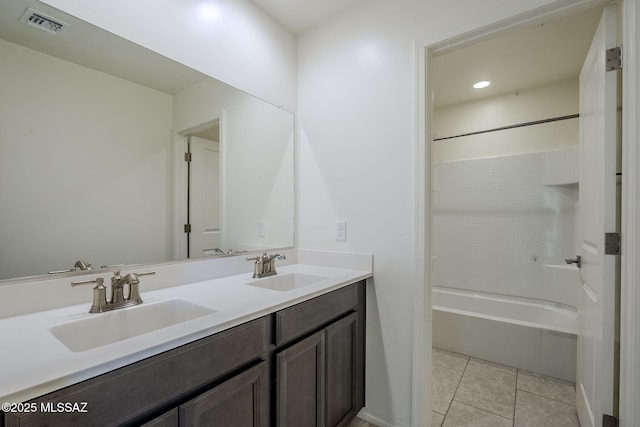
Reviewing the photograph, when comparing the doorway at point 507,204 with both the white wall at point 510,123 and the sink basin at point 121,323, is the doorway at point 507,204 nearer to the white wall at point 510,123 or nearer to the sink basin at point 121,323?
the white wall at point 510,123

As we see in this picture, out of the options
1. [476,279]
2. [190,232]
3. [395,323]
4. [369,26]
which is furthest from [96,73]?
[476,279]

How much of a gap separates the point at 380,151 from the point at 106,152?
52.9 inches

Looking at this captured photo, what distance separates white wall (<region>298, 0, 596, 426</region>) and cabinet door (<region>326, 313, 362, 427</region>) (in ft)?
0.45

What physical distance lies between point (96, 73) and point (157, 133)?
311 mm

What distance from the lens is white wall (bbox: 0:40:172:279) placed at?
1.01 meters

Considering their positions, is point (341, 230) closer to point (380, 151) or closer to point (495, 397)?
point (380, 151)

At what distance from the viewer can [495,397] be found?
1928 mm

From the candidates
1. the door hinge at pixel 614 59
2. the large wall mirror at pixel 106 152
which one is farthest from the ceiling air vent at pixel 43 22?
the door hinge at pixel 614 59

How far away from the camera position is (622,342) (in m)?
1.13

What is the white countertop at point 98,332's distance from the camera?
1.98 ft

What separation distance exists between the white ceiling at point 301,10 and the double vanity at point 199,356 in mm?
1575

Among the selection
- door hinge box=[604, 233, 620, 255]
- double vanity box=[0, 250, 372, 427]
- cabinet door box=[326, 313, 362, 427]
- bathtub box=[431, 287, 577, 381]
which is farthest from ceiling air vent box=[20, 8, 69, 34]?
bathtub box=[431, 287, 577, 381]

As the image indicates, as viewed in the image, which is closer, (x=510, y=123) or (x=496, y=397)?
(x=496, y=397)

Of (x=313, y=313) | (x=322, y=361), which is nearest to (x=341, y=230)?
(x=313, y=313)
